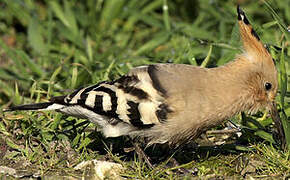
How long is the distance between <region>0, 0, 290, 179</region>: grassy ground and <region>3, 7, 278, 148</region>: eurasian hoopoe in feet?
0.57

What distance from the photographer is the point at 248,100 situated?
3.10 metres

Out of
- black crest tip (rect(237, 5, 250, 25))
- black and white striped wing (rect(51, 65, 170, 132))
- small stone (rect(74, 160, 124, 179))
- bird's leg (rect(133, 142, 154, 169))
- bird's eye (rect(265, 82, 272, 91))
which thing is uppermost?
black crest tip (rect(237, 5, 250, 25))

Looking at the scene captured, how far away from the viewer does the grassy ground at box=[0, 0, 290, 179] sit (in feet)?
10.6

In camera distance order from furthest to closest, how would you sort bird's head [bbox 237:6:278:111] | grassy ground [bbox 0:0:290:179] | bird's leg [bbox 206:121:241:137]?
1. bird's leg [bbox 206:121:241:137]
2. grassy ground [bbox 0:0:290:179]
3. bird's head [bbox 237:6:278:111]

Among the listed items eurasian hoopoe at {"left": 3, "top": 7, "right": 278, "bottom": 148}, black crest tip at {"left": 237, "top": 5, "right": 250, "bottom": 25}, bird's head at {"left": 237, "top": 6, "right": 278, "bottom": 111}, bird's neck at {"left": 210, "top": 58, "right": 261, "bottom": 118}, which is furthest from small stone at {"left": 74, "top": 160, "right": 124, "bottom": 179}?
black crest tip at {"left": 237, "top": 5, "right": 250, "bottom": 25}

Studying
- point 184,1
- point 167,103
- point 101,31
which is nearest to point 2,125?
point 167,103

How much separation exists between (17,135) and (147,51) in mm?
1667

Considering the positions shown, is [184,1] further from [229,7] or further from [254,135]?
[254,135]

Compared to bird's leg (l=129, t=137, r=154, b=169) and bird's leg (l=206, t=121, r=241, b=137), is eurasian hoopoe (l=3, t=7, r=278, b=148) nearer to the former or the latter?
bird's leg (l=129, t=137, r=154, b=169)

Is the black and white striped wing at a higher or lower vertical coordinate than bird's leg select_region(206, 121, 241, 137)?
higher

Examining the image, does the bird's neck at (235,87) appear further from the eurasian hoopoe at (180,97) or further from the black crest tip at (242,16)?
the black crest tip at (242,16)

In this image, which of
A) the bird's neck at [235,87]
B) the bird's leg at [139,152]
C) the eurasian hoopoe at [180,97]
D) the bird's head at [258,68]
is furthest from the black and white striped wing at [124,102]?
the bird's head at [258,68]

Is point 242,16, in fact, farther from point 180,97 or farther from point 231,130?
point 231,130

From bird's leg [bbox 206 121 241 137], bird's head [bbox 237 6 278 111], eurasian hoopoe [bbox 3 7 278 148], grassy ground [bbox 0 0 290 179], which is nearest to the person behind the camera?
eurasian hoopoe [bbox 3 7 278 148]
